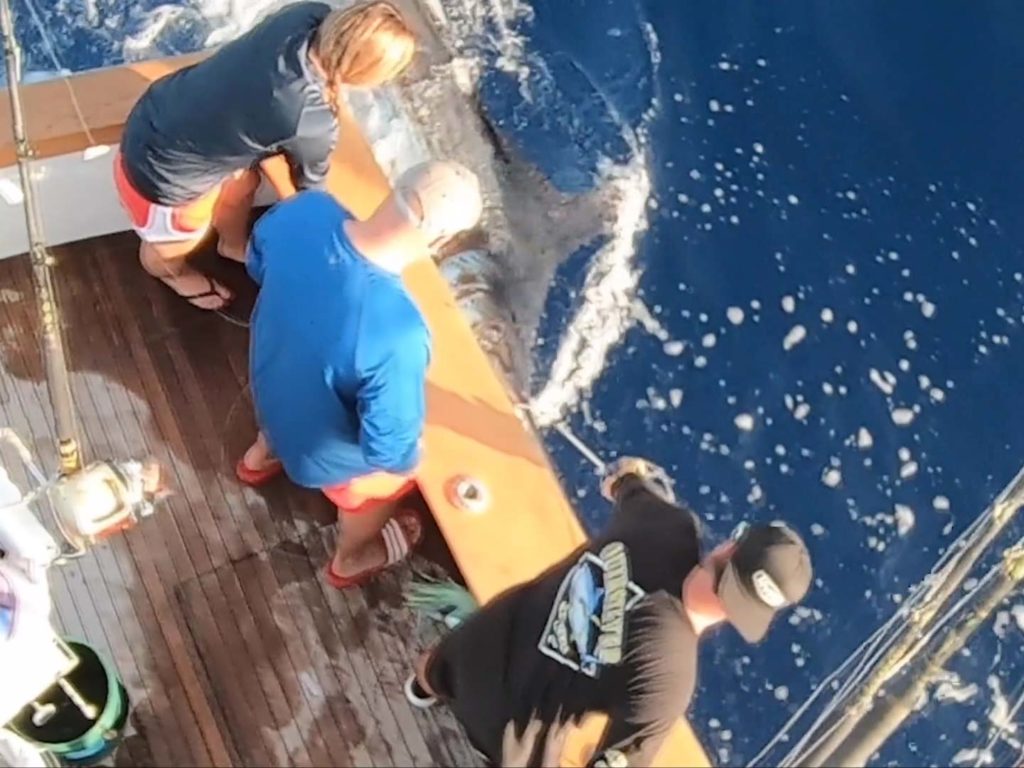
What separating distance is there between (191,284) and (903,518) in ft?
5.78

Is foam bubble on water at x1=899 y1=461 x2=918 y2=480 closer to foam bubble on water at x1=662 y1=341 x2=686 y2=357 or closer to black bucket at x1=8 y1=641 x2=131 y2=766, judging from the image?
foam bubble on water at x1=662 y1=341 x2=686 y2=357

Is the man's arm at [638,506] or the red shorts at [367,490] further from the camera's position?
the red shorts at [367,490]

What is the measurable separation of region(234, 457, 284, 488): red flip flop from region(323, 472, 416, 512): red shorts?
0.23 metres

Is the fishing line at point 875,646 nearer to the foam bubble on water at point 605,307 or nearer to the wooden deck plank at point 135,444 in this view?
the foam bubble on water at point 605,307

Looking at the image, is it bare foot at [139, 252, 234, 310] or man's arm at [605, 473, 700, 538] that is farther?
bare foot at [139, 252, 234, 310]

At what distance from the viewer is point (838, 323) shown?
346 cm

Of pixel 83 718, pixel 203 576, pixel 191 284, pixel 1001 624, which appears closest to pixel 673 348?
pixel 1001 624

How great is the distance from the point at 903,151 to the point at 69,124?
2196 millimetres

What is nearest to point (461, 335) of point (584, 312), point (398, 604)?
point (398, 604)

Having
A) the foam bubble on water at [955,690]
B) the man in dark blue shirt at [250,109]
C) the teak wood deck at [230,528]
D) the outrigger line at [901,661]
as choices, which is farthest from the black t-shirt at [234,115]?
the foam bubble on water at [955,690]

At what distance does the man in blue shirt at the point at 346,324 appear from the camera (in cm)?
198

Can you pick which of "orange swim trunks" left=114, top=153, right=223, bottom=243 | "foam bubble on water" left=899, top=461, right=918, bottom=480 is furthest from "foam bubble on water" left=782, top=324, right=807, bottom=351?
"orange swim trunks" left=114, top=153, right=223, bottom=243

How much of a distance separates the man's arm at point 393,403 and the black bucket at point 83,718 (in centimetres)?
65

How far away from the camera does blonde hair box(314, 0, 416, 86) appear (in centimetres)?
212
